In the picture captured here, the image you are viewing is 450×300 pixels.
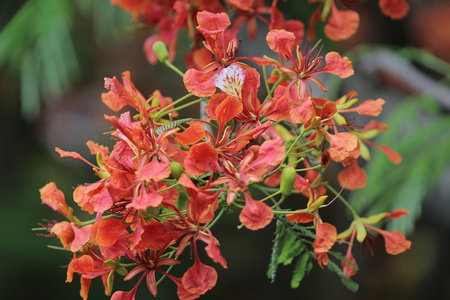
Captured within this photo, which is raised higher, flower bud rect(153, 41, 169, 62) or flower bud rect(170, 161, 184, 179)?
flower bud rect(153, 41, 169, 62)

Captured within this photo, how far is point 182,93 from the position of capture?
3.47 m

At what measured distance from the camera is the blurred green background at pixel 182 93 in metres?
1.39

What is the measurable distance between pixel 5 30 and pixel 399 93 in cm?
123

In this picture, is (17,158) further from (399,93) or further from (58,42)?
(399,93)

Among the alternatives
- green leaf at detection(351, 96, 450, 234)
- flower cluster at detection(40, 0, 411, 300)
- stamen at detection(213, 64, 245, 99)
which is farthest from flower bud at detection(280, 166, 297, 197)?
green leaf at detection(351, 96, 450, 234)

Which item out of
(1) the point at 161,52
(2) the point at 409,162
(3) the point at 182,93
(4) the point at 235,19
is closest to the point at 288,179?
(1) the point at 161,52

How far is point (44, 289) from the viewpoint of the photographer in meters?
2.36

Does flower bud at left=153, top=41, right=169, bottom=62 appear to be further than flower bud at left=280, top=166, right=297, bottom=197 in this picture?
Yes

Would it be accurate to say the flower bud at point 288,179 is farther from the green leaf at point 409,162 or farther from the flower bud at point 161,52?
the green leaf at point 409,162

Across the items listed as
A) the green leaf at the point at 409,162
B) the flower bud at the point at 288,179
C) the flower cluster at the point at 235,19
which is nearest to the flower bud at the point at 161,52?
the flower cluster at the point at 235,19

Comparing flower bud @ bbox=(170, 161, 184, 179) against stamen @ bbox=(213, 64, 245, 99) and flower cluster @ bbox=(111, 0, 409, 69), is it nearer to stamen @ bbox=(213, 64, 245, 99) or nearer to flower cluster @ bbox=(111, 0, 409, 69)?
stamen @ bbox=(213, 64, 245, 99)

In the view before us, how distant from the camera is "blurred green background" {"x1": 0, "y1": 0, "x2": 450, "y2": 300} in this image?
139 cm

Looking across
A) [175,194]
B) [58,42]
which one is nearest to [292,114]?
[175,194]

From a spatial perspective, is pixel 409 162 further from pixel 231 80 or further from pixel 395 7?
pixel 231 80
